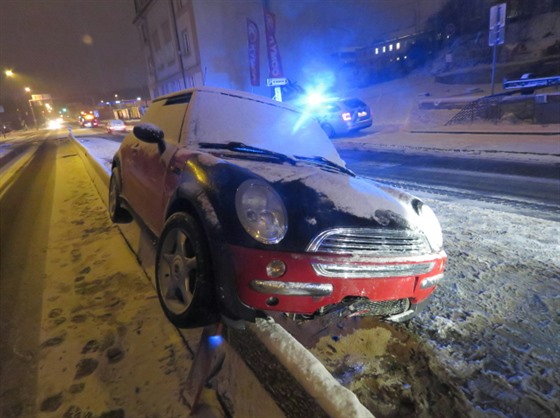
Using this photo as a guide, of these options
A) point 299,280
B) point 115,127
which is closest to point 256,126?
point 299,280

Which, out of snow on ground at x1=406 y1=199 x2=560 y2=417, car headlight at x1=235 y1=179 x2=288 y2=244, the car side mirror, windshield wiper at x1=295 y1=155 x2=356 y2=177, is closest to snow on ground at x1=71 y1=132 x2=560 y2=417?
snow on ground at x1=406 y1=199 x2=560 y2=417

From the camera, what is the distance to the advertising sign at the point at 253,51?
29453mm

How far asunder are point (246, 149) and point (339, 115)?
39.1 feet

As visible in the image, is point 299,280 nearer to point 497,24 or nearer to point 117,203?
point 117,203

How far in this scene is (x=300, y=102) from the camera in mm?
15297

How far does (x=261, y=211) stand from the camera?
201 centimetres

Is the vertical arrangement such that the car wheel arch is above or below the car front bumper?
above

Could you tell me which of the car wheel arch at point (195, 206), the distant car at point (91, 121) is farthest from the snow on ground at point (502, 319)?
the distant car at point (91, 121)

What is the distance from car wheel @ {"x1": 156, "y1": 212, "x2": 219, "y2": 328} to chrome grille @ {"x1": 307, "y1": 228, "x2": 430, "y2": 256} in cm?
64

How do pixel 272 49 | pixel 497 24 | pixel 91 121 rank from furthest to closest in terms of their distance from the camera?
1. pixel 91 121
2. pixel 272 49
3. pixel 497 24

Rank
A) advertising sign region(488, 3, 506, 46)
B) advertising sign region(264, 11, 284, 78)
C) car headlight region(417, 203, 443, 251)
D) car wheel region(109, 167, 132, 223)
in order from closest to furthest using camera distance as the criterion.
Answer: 1. car headlight region(417, 203, 443, 251)
2. car wheel region(109, 167, 132, 223)
3. advertising sign region(488, 3, 506, 46)
4. advertising sign region(264, 11, 284, 78)

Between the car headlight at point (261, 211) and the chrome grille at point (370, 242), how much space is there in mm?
208

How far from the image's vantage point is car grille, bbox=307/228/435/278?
6.31 ft

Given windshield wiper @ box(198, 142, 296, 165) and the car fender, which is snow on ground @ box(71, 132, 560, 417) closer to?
the car fender
